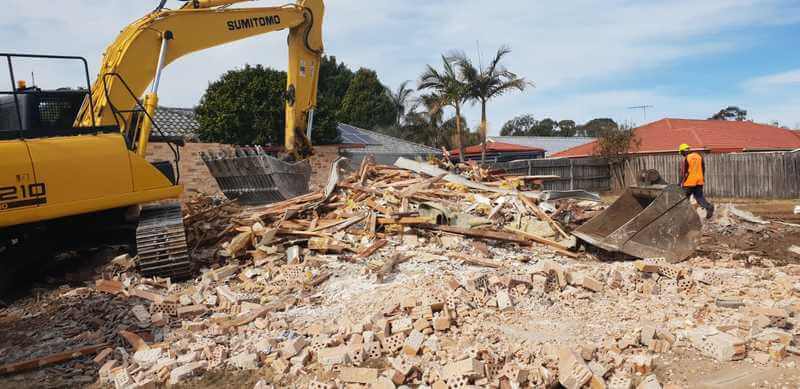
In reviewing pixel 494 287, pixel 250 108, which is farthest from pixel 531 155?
pixel 494 287

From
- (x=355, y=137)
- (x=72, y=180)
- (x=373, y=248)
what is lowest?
(x=373, y=248)

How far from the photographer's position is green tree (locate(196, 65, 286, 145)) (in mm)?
21734

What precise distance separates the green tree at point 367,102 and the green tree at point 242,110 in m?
21.3

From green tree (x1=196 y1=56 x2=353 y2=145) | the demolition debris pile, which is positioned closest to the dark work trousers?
the demolition debris pile

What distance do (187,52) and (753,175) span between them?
1777 cm

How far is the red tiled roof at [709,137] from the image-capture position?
26.5 m

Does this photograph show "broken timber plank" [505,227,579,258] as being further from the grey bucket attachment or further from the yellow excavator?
the grey bucket attachment

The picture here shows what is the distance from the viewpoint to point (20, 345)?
18.6 feet

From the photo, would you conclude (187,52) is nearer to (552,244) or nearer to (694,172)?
(552,244)

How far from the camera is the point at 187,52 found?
9.50 m

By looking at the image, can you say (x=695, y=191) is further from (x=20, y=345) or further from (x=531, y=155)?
(x=531, y=155)

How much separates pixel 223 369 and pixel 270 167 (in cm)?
794

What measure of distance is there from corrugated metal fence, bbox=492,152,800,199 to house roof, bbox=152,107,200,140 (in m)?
12.1

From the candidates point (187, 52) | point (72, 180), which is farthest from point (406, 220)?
point (187, 52)
